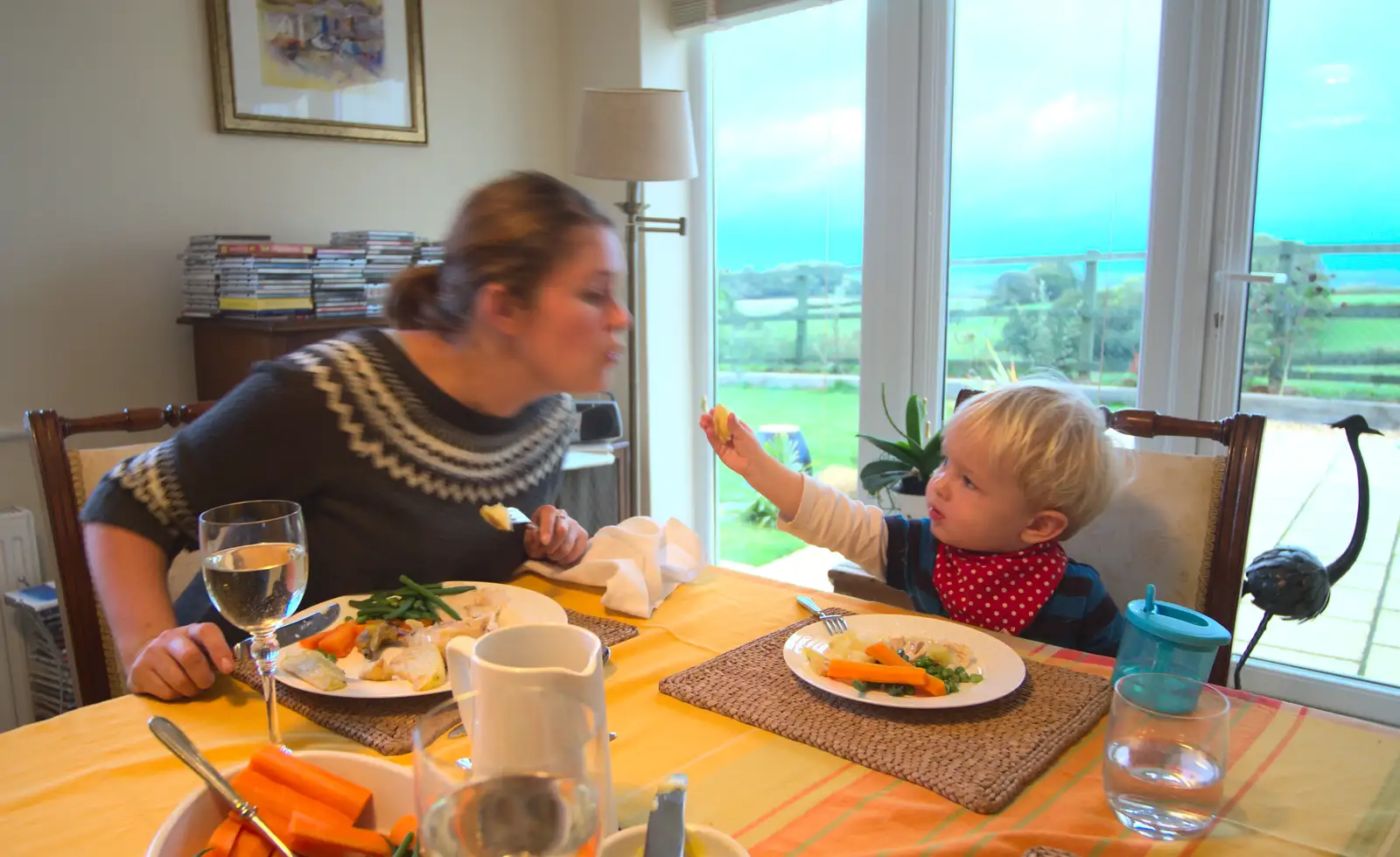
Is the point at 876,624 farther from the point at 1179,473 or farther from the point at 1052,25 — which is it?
the point at 1052,25

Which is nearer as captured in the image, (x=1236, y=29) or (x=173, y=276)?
(x=1236, y=29)

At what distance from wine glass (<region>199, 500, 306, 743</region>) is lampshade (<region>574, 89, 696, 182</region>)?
1.95 meters

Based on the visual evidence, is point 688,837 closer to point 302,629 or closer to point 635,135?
point 302,629

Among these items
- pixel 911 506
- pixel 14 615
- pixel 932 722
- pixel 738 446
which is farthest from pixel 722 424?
pixel 14 615

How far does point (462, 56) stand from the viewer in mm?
3119

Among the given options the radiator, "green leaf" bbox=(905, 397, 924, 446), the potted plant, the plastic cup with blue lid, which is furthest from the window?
the radiator

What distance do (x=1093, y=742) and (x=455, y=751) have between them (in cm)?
61

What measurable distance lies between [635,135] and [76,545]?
1768 mm

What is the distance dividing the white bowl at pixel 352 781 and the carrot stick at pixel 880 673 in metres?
0.44

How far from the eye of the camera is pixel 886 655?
3.04ft

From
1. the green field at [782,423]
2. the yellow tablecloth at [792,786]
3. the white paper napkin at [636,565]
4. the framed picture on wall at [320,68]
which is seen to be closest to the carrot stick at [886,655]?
the yellow tablecloth at [792,786]

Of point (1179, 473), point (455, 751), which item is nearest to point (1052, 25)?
point (1179, 473)

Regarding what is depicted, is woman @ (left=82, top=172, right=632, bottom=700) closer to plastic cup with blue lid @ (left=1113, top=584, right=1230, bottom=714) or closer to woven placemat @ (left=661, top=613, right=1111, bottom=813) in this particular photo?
woven placemat @ (left=661, top=613, right=1111, bottom=813)

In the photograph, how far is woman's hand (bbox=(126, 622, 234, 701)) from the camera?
35.2 inches
